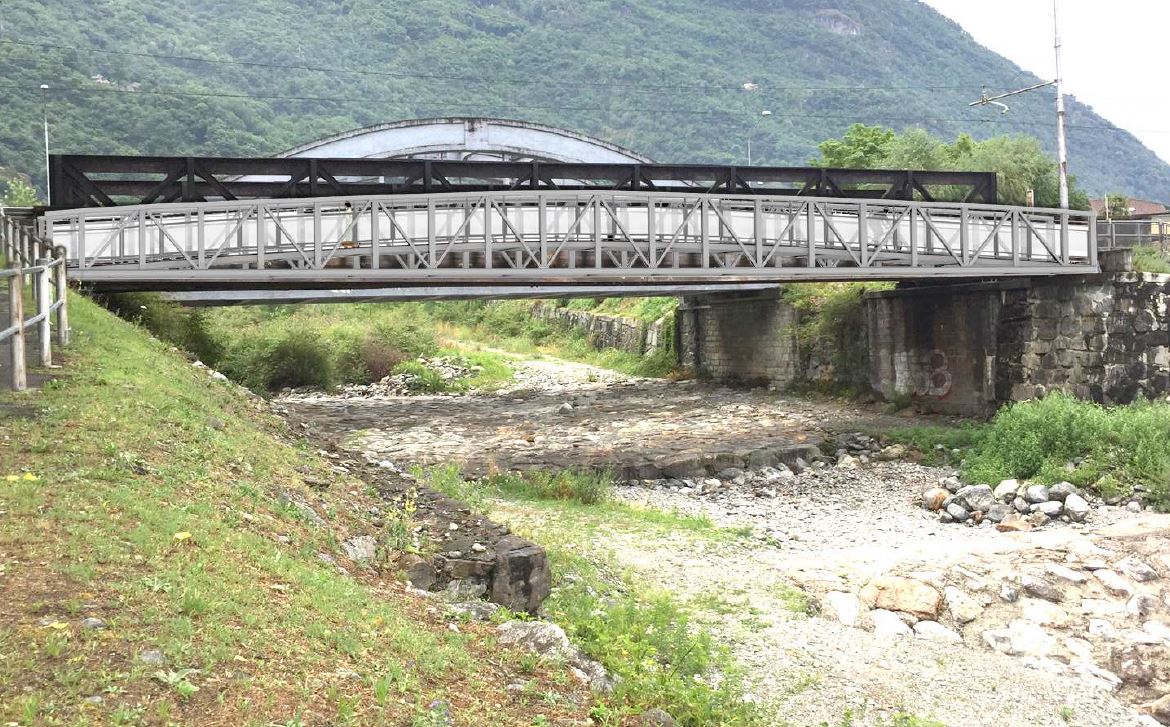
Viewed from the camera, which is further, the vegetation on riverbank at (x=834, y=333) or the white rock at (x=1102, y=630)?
the vegetation on riverbank at (x=834, y=333)

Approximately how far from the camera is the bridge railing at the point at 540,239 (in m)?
17.7

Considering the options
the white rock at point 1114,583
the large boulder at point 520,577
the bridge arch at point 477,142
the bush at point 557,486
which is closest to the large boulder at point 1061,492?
the white rock at point 1114,583

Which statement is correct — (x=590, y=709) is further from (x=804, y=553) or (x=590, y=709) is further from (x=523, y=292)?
(x=523, y=292)

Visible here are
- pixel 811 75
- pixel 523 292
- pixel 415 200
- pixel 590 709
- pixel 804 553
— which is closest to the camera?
pixel 590 709

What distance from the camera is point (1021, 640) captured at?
912 cm

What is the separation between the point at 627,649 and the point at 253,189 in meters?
20.5

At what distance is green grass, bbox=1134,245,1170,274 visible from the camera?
20.8 meters

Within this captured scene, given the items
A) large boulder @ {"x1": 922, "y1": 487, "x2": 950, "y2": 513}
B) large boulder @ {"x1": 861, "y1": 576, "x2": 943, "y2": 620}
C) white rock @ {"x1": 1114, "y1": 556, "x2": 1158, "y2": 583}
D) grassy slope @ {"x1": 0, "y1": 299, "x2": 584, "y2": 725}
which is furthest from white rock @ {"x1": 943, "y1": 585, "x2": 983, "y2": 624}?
large boulder @ {"x1": 922, "y1": 487, "x2": 950, "y2": 513}

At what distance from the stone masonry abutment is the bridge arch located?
24.9 ft

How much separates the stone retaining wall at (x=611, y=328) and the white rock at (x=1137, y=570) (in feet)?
90.9

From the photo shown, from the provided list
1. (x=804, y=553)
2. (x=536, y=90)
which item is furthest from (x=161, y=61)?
(x=804, y=553)

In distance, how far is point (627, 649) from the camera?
7.00 meters

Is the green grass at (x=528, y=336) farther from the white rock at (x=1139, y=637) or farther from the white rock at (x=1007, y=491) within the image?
the white rock at (x=1139, y=637)

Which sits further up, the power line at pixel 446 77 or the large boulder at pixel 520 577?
the power line at pixel 446 77
